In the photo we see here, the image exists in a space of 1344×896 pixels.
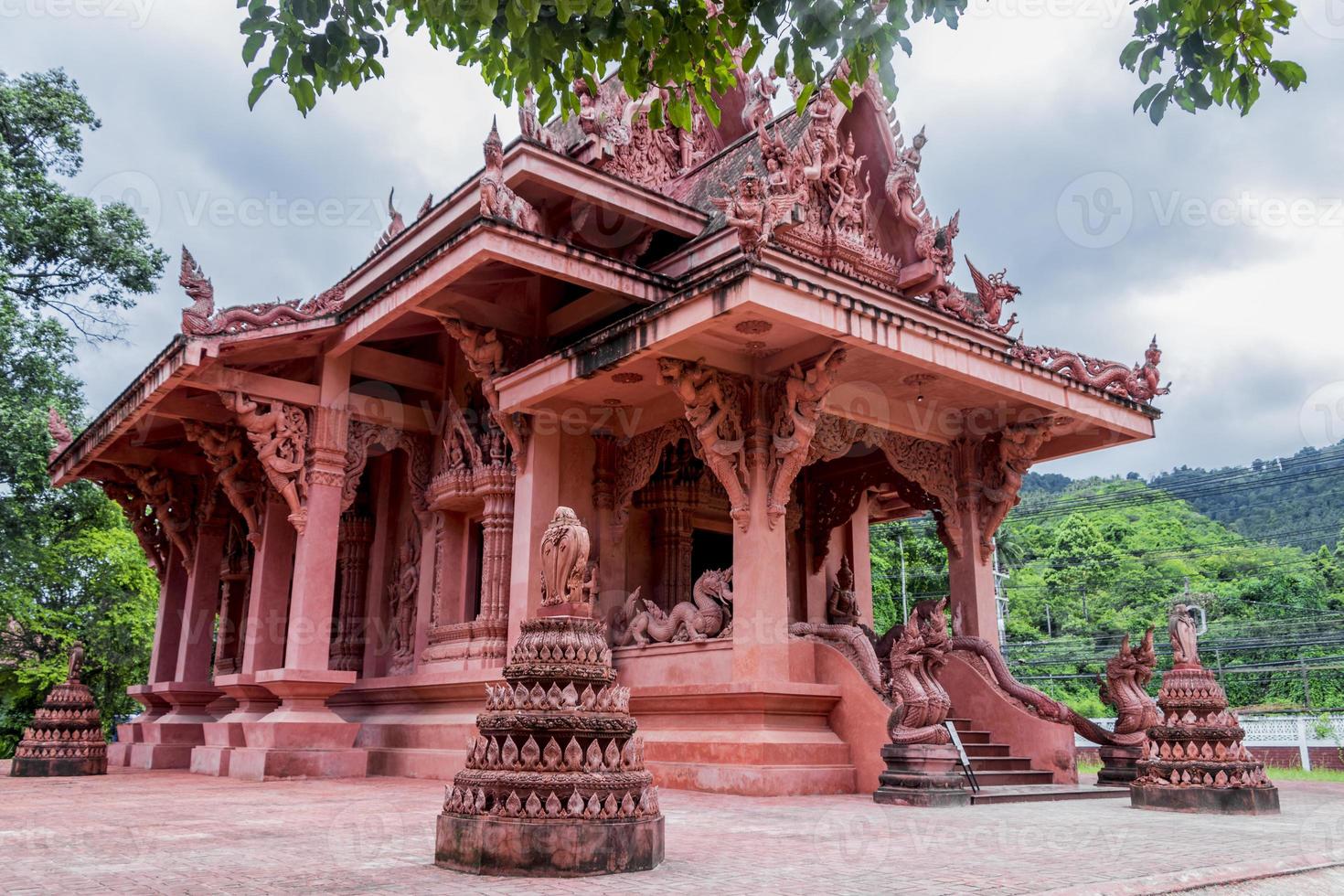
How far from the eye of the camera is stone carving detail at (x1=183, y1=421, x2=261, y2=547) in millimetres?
13406

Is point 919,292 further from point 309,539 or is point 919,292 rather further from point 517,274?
point 309,539

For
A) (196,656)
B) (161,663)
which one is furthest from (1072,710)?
(161,663)

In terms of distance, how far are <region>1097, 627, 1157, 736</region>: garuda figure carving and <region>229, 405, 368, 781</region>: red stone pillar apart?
788 centimetres

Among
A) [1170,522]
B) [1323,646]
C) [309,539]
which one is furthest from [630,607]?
[1170,522]

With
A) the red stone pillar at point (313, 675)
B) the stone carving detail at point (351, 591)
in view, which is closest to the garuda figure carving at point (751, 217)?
the red stone pillar at point (313, 675)

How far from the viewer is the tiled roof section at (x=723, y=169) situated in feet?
40.9

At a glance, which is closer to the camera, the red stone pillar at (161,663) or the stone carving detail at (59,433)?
the stone carving detail at (59,433)

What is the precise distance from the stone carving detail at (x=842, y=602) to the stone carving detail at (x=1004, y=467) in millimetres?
2006

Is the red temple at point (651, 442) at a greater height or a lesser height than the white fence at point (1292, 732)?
greater

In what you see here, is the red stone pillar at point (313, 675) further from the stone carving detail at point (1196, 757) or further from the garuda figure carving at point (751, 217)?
the stone carving detail at point (1196, 757)

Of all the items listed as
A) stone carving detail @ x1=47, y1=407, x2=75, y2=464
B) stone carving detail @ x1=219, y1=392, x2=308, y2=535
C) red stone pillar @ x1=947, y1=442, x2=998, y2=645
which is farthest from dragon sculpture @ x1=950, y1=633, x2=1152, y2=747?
stone carving detail @ x1=47, y1=407, x2=75, y2=464

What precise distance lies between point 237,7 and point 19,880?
3925mm

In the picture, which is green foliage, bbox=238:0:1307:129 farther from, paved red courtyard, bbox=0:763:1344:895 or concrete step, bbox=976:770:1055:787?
concrete step, bbox=976:770:1055:787

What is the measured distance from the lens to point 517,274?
11922mm
